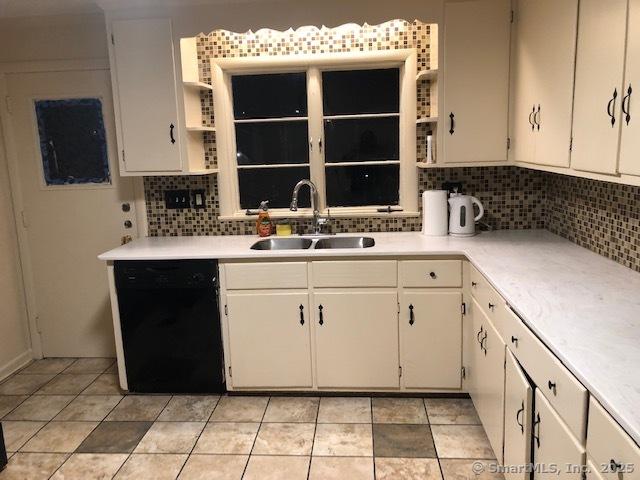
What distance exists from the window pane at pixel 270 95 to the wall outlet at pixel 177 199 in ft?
2.10

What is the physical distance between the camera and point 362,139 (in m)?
3.53

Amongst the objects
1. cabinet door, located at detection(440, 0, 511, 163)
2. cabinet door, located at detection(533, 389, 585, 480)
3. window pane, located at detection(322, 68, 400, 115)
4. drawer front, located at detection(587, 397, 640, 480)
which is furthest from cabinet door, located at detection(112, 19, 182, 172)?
drawer front, located at detection(587, 397, 640, 480)

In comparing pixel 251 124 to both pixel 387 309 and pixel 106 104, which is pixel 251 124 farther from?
pixel 387 309

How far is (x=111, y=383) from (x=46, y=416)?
0.46 meters

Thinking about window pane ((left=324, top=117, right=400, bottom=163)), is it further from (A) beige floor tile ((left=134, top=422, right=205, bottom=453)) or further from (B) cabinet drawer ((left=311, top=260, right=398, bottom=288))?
(A) beige floor tile ((left=134, top=422, right=205, bottom=453))

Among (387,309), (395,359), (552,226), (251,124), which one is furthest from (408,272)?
(251,124)

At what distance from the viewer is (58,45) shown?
3508 millimetres

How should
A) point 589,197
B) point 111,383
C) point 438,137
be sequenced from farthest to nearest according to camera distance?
point 111,383 < point 438,137 < point 589,197

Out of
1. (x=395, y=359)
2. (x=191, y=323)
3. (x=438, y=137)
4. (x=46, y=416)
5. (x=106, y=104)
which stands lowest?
(x=46, y=416)

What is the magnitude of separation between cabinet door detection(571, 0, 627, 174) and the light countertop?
1.57ft

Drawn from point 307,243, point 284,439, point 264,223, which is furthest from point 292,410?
point 264,223

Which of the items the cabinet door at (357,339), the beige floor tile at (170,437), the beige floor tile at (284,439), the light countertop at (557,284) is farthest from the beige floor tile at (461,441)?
the beige floor tile at (170,437)

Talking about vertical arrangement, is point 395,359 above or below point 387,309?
below

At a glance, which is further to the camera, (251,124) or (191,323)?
(251,124)
